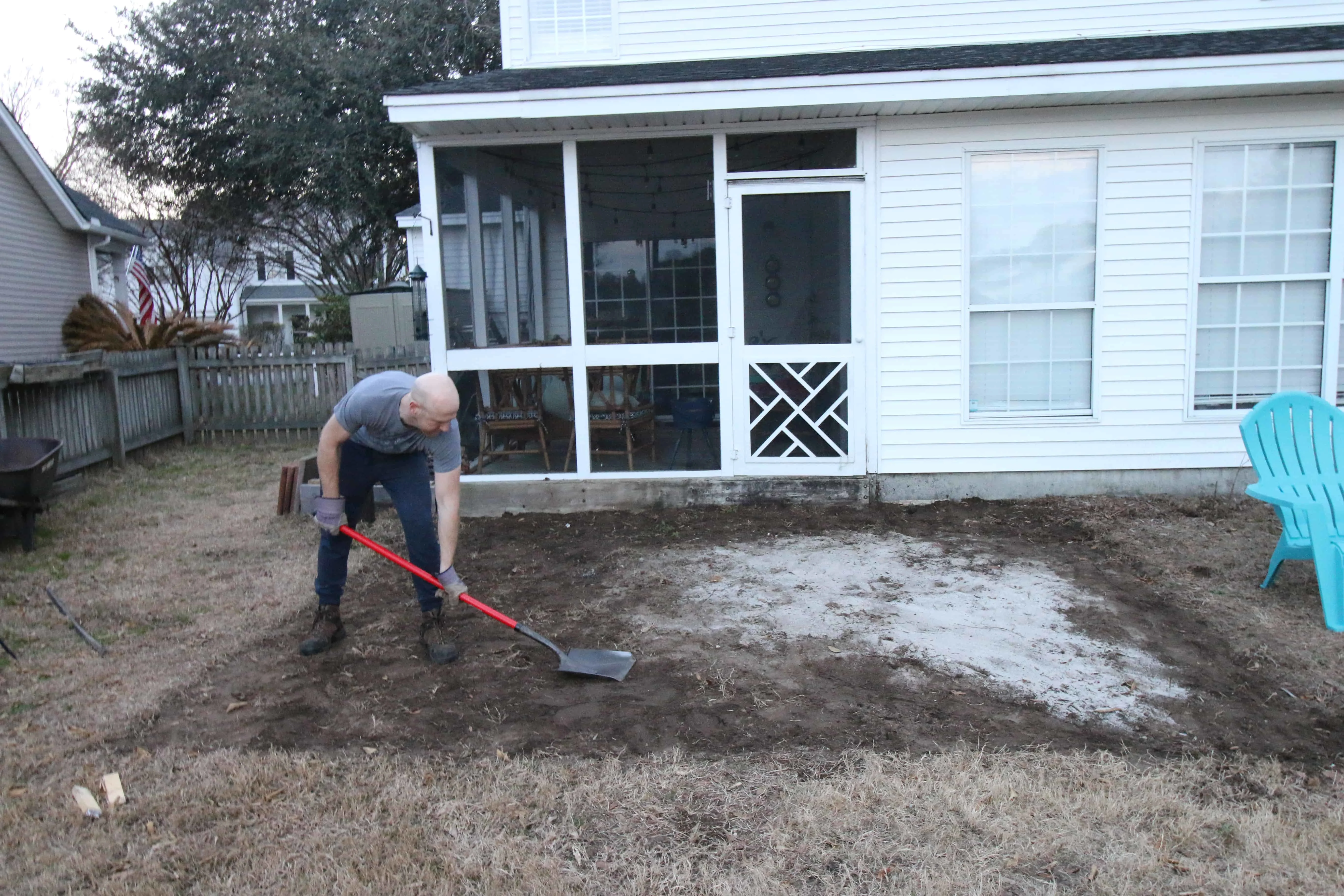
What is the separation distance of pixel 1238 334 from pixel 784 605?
4.53 meters

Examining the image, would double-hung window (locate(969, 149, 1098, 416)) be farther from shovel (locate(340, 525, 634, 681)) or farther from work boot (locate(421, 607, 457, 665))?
work boot (locate(421, 607, 457, 665))

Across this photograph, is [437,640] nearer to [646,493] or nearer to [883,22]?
[646,493]

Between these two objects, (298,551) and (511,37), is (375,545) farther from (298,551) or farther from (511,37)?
(511,37)

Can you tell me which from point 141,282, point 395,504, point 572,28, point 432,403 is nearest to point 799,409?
point 395,504

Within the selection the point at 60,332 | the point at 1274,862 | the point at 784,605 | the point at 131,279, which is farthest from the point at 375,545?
the point at 131,279

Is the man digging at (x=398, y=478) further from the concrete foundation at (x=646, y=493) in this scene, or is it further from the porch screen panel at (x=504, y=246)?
the porch screen panel at (x=504, y=246)

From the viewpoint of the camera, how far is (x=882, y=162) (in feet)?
23.9

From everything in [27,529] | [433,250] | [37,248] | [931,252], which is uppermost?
[37,248]

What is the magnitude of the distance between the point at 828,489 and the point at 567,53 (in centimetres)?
442

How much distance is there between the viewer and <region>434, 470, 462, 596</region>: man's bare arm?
13.9 feet

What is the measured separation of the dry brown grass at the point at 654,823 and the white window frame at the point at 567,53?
642 cm

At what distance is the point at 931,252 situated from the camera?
23.9 ft

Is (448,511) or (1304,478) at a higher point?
(448,511)

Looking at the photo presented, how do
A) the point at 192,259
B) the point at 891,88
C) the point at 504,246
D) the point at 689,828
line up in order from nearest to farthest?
the point at 689,828 < the point at 891,88 < the point at 504,246 < the point at 192,259
